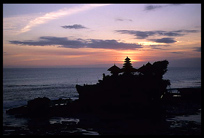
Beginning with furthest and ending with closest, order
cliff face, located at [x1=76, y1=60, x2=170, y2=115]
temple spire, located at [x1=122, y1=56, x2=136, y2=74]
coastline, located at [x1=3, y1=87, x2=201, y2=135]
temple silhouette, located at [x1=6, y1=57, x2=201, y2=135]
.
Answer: temple spire, located at [x1=122, y1=56, x2=136, y2=74] < cliff face, located at [x1=76, y1=60, x2=170, y2=115] < temple silhouette, located at [x1=6, y1=57, x2=201, y2=135] < coastline, located at [x1=3, y1=87, x2=201, y2=135]

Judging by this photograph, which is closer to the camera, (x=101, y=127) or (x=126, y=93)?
(x=101, y=127)

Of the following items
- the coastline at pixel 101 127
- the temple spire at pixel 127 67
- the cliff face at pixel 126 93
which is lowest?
the coastline at pixel 101 127

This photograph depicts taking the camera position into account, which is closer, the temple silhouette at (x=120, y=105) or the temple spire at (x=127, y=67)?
the temple silhouette at (x=120, y=105)

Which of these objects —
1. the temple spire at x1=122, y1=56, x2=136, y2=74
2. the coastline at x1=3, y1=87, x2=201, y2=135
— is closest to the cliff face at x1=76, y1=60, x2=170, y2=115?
the temple spire at x1=122, y1=56, x2=136, y2=74

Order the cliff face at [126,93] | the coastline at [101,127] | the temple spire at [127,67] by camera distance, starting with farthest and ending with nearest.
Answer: the temple spire at [127,67] < the cliff face at [126,93] < the coastline at [101,127]

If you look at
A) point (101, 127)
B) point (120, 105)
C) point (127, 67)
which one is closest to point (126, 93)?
point (120, 105)

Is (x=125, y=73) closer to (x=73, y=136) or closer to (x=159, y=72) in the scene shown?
(x=159, y=72)

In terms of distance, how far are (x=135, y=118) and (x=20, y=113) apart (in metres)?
24.9

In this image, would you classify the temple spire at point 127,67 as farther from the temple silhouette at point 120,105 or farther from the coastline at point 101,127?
the coastline at point 101,127

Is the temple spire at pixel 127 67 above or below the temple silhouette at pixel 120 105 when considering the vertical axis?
above

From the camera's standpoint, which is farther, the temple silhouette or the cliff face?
the cliff face

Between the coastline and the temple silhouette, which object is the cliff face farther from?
the coastline

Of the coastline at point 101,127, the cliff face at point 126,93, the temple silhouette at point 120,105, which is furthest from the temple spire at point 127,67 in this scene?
the coastline at point 101,127

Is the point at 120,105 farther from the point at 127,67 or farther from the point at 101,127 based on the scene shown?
the point at 101,127
